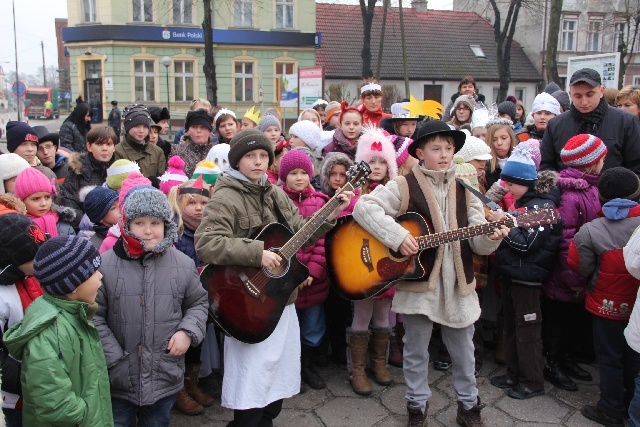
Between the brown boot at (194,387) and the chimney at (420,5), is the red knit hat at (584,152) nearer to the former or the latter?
the brown boot at (194,387)

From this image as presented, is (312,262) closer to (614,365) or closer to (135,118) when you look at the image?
(614,365)

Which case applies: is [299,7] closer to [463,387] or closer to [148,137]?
[148,137]

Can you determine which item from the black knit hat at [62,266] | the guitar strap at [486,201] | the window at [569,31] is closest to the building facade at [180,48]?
the window at [569,31]

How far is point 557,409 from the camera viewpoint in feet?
13.1

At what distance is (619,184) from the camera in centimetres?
379

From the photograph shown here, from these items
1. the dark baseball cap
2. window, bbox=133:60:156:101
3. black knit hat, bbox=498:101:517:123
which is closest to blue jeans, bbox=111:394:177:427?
the dark baseball cap

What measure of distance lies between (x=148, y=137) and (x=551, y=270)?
4456 millimetres

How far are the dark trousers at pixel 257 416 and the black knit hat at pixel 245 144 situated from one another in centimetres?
153

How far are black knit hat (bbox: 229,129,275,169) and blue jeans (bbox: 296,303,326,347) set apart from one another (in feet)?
4.76

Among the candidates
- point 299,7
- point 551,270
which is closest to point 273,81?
point 299,7

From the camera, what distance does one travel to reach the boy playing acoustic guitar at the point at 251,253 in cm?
323

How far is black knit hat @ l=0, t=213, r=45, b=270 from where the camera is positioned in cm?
279

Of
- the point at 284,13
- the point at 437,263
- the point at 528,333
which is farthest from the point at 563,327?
the point at 284,13

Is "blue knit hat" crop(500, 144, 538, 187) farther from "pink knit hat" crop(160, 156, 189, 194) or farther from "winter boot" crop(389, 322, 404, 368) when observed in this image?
"pink knit hat" crop(160, 156, 189, 194)
